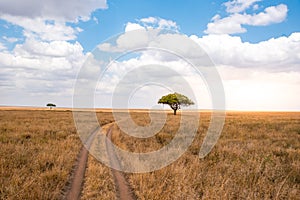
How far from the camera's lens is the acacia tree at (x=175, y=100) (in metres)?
84.2

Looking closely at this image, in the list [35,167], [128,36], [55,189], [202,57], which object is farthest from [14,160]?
[128,36]

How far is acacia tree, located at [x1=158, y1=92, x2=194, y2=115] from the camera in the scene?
84.2m

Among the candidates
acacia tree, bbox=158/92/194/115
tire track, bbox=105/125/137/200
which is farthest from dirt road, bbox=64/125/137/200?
acacia tree, bbox=158/92/194/115

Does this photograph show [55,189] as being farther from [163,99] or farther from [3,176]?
[163,99]

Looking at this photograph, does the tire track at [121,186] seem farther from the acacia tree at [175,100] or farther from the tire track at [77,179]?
the acacia tree at [175,100]

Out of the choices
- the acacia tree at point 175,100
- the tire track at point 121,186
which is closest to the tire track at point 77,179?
the tire track at point 121,186

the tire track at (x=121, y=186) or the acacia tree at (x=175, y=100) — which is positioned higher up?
the acacia tree at (x=175, y=100)

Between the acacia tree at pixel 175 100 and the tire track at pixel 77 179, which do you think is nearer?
the tire track at pixel 77 179

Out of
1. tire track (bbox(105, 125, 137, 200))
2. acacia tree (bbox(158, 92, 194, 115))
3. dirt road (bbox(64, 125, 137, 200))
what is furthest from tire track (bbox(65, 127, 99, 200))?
acacia tree (bbox(158, 92, 194, 115))

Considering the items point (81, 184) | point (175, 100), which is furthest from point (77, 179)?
point (175, 100)

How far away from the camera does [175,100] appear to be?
83.8 meters

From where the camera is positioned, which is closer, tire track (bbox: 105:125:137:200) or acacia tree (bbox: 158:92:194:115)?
tire track (bbox: 105:125:137:200)

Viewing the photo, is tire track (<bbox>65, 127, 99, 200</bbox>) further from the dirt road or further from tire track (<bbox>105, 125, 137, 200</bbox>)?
tire track (<bbox>105, 125, 137, 200</bbox>)

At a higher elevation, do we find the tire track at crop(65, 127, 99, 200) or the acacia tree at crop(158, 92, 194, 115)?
the acacia tree at crop(158, 92, 194, 115)
